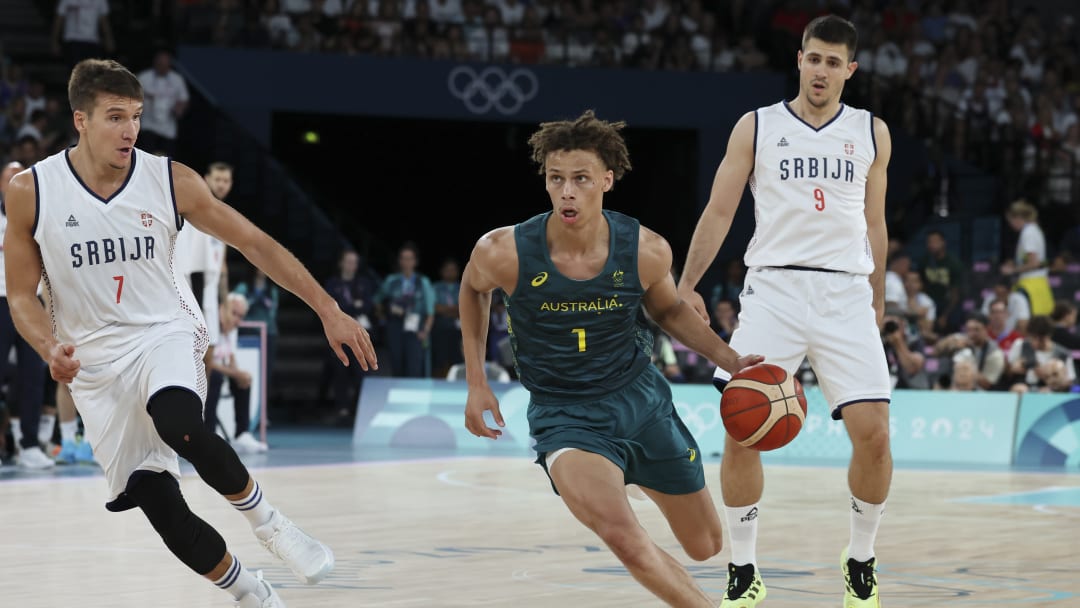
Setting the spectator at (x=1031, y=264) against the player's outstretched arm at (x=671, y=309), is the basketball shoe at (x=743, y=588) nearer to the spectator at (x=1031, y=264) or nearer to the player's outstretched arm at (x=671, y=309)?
the player's outstretched arm at (x=671, y=309)

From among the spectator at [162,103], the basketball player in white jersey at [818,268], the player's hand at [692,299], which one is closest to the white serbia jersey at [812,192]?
the basketball player in white jersey at [818,268]

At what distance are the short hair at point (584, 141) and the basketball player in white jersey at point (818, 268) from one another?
0.76 meters

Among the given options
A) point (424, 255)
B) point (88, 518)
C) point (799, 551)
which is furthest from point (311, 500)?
point (424, 255)

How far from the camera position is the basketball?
18.7 feet

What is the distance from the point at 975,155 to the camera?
22250 mm

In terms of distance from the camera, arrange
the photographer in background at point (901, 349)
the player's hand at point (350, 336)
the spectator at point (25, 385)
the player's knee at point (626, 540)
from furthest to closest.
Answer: the photographer in background at point (901, 349) < the spectator at point (25, 385) < the player's hand at point (350, 336) < the player's knee at point (626, 540)

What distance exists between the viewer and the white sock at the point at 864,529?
617 centimetres

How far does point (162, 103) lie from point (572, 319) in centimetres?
1397

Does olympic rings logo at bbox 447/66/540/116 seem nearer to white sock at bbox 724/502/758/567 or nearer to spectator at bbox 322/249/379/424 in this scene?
spectator at bbox 322/249/379/424

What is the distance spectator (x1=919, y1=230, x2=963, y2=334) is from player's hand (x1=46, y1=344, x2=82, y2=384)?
561 inches

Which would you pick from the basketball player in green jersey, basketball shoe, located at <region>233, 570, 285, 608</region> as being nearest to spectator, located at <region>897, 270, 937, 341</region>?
the basketball player in green jersey

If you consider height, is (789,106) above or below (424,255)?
above

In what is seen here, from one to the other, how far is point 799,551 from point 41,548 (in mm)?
3868

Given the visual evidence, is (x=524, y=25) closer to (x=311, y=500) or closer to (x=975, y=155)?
(x=975, y=155)
